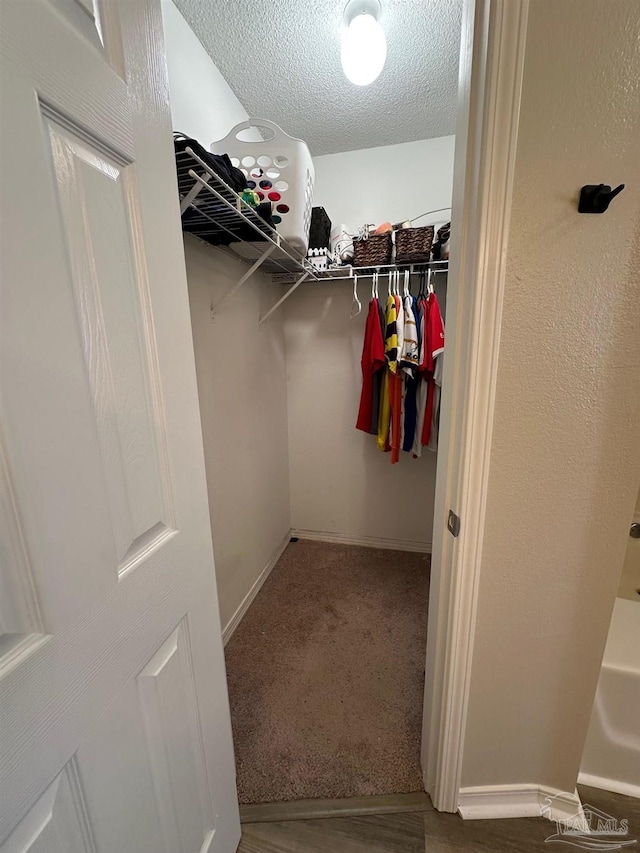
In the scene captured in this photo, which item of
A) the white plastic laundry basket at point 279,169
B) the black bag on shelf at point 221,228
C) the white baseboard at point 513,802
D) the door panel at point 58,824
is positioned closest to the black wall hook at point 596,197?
the black bag on shelf at point 221,228

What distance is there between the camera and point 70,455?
0.44m

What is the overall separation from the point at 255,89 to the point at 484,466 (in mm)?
1930

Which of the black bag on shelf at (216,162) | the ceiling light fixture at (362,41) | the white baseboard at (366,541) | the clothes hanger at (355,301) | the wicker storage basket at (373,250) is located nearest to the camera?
the black bag on shelf at (216,162)

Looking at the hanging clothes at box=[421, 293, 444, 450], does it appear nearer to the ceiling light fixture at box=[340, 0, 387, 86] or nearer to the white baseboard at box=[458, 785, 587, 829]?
the ceiling light fixture at box=[340, 0, 387, 86]

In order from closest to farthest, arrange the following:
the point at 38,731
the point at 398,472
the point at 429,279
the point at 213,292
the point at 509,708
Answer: the point at 38,731 < the point at 509,708 < the point at 213,292 < the point at 429,279 < the point at 398,472

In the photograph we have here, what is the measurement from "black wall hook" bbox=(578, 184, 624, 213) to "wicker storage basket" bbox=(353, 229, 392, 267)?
126 cm

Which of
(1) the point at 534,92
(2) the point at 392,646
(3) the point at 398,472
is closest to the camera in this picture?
(1) the point at 534,92

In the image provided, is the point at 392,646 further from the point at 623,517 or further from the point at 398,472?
the point at 623,517

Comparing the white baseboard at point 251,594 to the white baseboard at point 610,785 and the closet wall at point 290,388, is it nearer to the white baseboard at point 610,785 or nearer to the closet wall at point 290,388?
the closet wall at point 290,388

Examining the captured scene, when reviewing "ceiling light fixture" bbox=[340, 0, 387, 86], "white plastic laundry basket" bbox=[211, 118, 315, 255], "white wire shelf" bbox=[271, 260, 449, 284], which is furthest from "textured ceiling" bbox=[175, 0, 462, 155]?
"white wire shelf" bbox=[271, 260, 449, 284]

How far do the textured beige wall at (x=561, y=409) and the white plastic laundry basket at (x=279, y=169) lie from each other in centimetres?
95

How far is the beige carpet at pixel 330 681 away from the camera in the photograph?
115 centimetres

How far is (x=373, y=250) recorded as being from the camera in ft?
6.09

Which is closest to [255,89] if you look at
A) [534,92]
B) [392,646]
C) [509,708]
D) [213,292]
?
[213,292]
